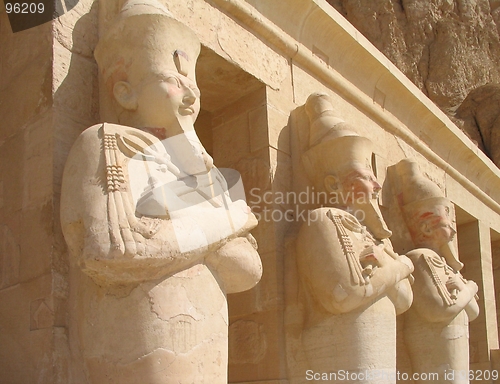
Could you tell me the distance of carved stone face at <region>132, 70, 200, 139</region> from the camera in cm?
258

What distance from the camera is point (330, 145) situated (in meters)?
3.56

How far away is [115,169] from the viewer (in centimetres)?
226

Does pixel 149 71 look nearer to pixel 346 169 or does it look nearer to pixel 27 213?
pixel 27 213

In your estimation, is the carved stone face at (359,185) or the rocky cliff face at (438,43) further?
the rocky cliff face at (438,43)

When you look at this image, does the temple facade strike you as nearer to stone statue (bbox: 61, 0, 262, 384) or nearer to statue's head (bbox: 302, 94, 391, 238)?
statue's head (bbox: 302, 94, 391, 238)

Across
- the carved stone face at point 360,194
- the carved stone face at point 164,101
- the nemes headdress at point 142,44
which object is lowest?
the carved stone face at point 360,194

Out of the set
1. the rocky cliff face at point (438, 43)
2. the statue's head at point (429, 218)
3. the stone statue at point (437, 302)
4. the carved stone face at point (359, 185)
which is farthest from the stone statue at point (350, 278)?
the rocky cliff face at point (438, 43)

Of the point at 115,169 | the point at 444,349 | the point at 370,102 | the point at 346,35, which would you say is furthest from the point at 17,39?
the point at 444,349

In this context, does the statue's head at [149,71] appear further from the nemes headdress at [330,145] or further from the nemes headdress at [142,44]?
the nemes headdress at [330,145]

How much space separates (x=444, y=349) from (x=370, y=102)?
1.82m

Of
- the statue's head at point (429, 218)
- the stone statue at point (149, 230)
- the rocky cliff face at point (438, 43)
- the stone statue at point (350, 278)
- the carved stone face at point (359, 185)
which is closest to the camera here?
the stone statue at point (149, 230)

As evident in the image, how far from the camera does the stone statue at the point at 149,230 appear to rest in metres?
2.18

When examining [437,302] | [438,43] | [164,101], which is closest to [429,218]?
[437,302]

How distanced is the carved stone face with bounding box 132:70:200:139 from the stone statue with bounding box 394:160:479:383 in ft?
6.96
